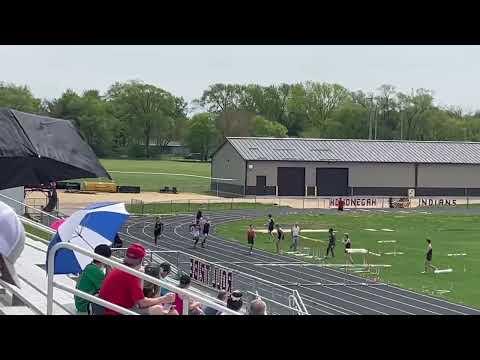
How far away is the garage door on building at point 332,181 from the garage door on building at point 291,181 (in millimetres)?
1248

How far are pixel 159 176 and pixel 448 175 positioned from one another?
2262 cm

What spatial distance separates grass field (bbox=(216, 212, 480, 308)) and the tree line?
22185 millimetres

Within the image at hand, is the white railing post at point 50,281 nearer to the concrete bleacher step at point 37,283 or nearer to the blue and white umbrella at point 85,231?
the concrete bleacher step at point 37,283

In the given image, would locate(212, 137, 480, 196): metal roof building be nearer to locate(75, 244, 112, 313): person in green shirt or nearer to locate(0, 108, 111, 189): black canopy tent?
locate(0, 108, 111, 189): black canopy tent

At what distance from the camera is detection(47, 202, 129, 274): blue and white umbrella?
6832 mm

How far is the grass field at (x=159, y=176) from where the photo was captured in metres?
59.3

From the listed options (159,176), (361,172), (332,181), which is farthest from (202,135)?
(361,172)

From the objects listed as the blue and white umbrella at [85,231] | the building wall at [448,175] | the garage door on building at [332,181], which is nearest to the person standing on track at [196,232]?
the blue and white umbrella at [85,231]

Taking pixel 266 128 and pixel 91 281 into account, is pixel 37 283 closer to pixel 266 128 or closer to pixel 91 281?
pixel 91 281

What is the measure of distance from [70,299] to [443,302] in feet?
39.3
